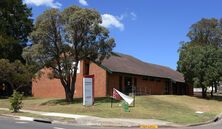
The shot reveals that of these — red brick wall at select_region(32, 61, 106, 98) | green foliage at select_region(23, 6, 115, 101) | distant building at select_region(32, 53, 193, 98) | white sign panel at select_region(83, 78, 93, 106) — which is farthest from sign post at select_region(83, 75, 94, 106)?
red brick wall at select_region(32, 61, 106, 98)

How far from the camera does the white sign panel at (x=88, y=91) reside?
33844 mm

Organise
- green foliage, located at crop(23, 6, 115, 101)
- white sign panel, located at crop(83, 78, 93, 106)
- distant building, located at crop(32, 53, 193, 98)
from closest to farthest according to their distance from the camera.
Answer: white sign panel, located at crop(83, 78, 93, 106) → green foliage, located at crop(23, 6, 115, 101) → distant building, located at crop(32, 53, 193, 98)

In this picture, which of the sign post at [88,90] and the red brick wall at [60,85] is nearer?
the sign post at [88,90]

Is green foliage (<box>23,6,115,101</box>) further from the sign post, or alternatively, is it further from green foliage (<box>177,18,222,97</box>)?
green foliage (<box>177,18,222,97</box>)

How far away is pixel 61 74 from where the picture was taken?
39438 mm

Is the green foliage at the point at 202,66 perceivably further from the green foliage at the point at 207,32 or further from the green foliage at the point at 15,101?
the green foliage at the point at 15,101

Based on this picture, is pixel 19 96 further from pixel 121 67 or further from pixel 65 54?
pixel 121 67

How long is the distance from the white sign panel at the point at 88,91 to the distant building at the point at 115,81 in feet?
30.6

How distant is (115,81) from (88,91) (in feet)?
42.3

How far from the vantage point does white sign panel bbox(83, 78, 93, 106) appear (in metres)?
33.8

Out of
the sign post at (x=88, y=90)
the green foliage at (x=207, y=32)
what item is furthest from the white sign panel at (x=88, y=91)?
the green foliage at (x=207, y=32)

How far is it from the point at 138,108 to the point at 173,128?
1004cm

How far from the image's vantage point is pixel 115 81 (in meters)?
46.9

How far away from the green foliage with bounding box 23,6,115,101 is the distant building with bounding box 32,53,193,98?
15.8 ft
